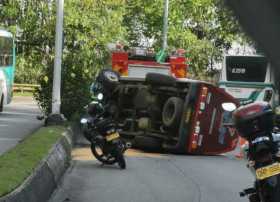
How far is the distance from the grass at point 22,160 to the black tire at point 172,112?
3408 mm

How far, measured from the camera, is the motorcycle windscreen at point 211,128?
1510 cm

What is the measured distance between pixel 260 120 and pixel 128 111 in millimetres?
11754

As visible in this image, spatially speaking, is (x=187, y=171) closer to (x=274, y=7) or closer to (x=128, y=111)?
(x=128, y=111)

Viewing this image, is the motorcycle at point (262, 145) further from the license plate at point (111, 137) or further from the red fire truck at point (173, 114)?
the red fire truck at point (173, 114)

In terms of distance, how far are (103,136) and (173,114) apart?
10.7ft

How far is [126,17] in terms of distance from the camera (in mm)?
51094

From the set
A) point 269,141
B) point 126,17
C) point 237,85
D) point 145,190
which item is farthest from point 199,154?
point 126,17

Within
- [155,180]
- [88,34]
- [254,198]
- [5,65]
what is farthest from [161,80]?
[88,34]

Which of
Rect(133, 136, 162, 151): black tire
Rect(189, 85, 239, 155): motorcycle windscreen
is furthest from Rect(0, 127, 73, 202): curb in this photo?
Rect(189, 85, 239, 155): motorcycle windscreen

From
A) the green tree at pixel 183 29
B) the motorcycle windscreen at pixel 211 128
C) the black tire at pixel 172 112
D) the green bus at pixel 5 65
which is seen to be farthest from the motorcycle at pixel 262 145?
the green tree at pixel 183 29

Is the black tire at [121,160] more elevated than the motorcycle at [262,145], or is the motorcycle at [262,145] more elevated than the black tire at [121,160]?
the motorcycle at [262,145]

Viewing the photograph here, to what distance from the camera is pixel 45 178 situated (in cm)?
863

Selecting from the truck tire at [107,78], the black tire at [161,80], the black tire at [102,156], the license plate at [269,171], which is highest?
the license plate at [269,171]

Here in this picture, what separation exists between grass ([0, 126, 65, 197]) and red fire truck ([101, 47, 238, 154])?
3.42 m
